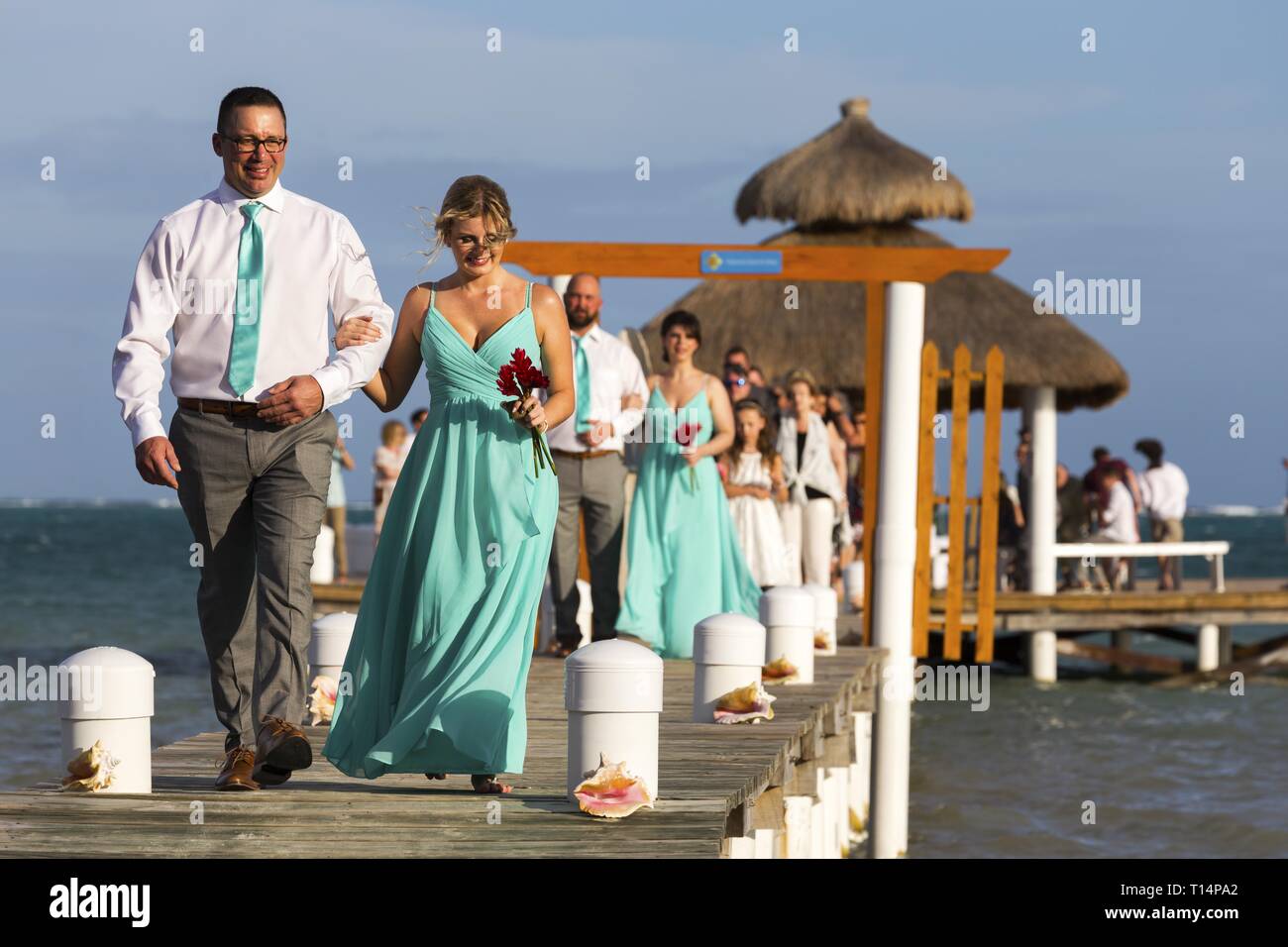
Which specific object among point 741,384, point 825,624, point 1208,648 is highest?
point 741,384

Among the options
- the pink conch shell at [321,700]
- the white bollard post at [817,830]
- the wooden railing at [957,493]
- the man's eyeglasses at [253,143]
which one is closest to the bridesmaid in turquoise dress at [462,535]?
the man's eyeglasses at [253,143]

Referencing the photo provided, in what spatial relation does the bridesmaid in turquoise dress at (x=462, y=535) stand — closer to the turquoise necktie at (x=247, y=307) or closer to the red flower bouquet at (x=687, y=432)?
the turquoise necktie at (x=247, y=307)

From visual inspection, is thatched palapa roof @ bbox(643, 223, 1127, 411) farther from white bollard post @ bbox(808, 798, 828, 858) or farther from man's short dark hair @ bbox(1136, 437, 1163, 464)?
white bollard post @ bbox(808, 798, 828, 858)

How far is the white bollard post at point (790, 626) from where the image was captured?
37.5 feet

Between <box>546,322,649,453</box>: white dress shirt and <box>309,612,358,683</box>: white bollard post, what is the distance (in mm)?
2885

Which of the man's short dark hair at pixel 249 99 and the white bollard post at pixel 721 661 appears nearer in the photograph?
the man's short dark hair at pixel 249 99

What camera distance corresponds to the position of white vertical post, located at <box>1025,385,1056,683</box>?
23922 mm

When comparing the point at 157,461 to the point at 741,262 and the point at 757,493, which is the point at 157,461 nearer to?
the point at 757,493

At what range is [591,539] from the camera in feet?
40.4

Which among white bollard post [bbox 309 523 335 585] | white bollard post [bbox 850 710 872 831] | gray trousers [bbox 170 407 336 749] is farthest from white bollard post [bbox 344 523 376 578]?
gray trousers [bbox 170 407 336 749]

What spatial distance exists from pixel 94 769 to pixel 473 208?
7.06 feet

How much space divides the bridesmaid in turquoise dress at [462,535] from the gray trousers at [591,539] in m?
4.99

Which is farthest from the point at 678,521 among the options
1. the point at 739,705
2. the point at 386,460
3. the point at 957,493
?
the point at 386,460

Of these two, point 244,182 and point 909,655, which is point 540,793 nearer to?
point 244,182
